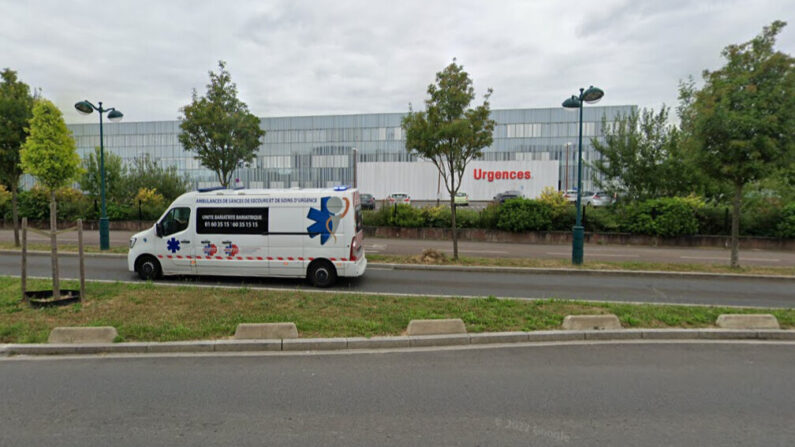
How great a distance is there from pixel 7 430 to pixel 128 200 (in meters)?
24.4

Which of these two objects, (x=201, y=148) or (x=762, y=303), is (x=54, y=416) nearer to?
(x=762, y=303)

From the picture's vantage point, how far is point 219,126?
1695 cm

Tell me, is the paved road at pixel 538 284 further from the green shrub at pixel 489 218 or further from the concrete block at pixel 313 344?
the green shrub at pixel 489 218

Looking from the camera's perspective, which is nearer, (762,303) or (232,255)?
(762,303)

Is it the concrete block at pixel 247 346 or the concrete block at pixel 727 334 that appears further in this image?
the concrete block at pixel 727 334

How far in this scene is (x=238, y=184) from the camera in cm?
1147

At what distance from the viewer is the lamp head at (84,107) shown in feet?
45.1

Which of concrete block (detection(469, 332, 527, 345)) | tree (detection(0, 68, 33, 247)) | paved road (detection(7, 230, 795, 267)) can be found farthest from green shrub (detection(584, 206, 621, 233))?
tree (detection(0, 68, 33, 247))

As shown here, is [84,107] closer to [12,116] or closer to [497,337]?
[12,116]

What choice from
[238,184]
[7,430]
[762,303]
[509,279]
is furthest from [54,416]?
[762,303]

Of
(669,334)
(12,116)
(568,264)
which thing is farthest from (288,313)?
(12,116)

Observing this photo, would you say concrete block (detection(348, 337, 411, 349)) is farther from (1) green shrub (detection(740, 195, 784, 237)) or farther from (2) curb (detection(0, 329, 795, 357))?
(1) green shrub (detection(740, 195, 784, 237))

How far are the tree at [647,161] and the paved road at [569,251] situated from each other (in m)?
4.72

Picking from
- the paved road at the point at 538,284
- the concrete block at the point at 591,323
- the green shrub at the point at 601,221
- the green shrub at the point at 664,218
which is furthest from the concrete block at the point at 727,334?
the green shrub at the point at 601,221
